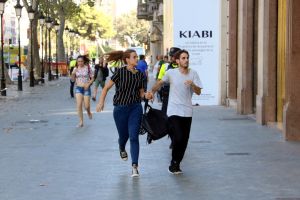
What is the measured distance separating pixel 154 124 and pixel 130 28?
141 meters

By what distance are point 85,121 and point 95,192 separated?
1025 centimetres

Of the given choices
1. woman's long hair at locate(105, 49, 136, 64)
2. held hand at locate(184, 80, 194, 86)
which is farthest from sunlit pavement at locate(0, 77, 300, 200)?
Answer: woman's long hair at locate(105, 49, 136, 64)

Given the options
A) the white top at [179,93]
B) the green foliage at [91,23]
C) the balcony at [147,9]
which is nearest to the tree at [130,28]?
the green foliage at [91,23]

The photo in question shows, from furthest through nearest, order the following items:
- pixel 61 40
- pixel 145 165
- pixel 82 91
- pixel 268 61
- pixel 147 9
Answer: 1. pixel 61 40
2. pixel 147 9
3. pixel 82 91
4. pixel 268 61
5. pixel 145 165

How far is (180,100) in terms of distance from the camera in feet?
33.2

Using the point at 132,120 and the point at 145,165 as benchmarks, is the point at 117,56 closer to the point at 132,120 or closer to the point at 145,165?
the point at 132,120

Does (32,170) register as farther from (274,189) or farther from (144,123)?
(274,189)

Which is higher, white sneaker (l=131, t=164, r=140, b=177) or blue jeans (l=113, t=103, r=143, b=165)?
blue jeans (l=113, t=103, r=143, b=165)

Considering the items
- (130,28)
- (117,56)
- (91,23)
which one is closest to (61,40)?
(91,23)

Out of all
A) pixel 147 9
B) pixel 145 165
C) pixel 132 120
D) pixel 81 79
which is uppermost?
pixel 147 9

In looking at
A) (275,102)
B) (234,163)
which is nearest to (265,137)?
(275,102)

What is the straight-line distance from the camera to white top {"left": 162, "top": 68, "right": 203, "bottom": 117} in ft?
33.1

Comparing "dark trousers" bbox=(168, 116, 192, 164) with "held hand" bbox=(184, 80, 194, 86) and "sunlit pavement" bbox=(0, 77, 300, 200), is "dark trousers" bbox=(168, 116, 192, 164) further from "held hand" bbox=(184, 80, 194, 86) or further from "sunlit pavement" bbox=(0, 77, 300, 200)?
"held hand" bbox=(184, 80, 194, 86)

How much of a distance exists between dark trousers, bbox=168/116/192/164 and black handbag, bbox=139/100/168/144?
0.12 metres
